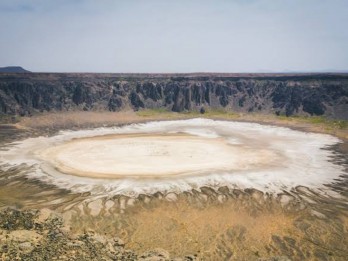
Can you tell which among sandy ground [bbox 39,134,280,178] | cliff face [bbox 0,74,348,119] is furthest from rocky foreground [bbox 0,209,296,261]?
cliff face [bbox 0,74,348,119]

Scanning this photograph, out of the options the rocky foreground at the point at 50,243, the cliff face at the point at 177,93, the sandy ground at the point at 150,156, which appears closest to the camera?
the rocky foreground at the point at 50,243

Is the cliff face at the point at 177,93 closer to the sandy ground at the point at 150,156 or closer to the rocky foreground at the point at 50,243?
the sandy ground at the point at 150,156

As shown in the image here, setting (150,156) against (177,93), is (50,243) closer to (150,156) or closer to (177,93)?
(150,156)

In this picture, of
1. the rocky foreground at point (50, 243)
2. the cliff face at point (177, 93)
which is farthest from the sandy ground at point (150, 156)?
the cliff face at point (177, 93)

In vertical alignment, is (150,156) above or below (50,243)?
below

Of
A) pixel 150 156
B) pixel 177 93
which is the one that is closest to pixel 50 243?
pixel 150 156

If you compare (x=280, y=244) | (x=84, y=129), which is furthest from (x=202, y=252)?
(x=84, y=129)

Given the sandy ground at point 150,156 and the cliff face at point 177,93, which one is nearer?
the sandy ground at point 150,156

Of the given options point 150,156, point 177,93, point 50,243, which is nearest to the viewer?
point 50,243

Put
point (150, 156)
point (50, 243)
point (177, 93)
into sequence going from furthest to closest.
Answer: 1. point (177, 93)
2. point (150, 156)
3. point (50, 243)
